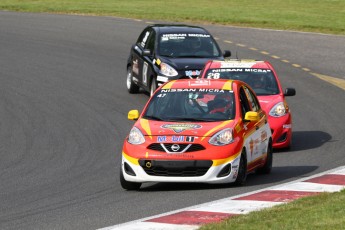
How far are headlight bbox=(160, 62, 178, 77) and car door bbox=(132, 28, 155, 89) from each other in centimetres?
57

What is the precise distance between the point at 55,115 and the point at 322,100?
21.2 feet

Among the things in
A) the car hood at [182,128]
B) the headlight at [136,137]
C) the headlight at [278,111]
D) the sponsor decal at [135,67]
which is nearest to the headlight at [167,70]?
the sponsor decal at [135,67]

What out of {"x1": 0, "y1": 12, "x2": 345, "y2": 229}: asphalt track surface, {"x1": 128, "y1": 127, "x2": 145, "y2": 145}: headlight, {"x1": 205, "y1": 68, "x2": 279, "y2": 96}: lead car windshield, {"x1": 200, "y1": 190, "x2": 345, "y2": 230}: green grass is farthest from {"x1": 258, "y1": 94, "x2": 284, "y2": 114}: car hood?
{"x1": 200, "y1": 190, "x2": 345, "y2": 230}: green grass

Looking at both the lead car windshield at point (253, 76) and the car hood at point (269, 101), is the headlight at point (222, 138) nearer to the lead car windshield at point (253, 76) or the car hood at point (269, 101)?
the car hood at point (269, 101)

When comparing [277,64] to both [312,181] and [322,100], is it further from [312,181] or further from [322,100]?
[312,181]

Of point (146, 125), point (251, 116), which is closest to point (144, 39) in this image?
point (251, 116)

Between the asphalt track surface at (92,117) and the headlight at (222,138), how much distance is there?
628 mm

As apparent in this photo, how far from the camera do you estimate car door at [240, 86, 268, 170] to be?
53.0ft

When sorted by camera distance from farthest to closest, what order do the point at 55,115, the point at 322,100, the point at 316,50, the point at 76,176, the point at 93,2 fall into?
1. the point at 93,2
2. the point at 316,50
3. the point at 322,100
4. the point at 55,115
5. the point at 76,176

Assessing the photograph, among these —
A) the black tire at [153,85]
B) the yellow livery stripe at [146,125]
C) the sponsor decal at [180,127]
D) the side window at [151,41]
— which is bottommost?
the black tire at [153,85]

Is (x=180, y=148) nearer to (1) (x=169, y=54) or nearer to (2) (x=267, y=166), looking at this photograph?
(2) (x=267, y=166)

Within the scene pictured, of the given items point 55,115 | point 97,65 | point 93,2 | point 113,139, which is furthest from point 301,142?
point 93,2

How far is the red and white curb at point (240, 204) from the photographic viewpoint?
1213cm

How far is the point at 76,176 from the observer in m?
17.2
